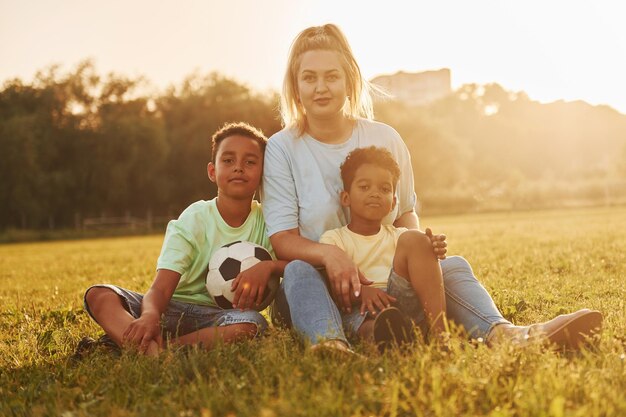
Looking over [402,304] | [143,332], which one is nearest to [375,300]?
[402,304]

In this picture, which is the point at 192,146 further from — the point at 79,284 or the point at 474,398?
the point at 474,398

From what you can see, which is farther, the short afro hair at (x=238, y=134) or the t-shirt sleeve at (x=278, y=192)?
the short afro hair at (x=238, y=134)

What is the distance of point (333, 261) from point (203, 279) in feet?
3.63

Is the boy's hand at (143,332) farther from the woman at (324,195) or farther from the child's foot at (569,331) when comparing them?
the child's foot at (569,331)

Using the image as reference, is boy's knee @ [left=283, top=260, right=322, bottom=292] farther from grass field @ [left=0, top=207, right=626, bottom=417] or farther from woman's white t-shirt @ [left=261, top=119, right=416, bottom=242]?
woman's white t-shirt @ [left=261, top=119, right=416, bottom=242]

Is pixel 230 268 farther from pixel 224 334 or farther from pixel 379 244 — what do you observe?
pixel 379 244

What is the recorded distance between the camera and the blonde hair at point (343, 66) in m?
4.15

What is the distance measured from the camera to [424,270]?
3332 millimetres

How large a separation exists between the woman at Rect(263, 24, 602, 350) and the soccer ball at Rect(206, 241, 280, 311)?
140mm

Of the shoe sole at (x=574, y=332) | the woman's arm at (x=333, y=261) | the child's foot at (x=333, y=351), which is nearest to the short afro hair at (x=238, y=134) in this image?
the woman's arm at (x=333, y=261)

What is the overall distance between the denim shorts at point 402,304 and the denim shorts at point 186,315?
569mm

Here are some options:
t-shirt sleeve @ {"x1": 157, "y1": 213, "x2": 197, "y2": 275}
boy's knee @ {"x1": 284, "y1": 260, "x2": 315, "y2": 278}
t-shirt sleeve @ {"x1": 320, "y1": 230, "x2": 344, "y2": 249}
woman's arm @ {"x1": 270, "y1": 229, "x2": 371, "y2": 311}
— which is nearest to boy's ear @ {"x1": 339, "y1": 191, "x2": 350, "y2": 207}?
t-shirt sleeve @ {"x1": 320, "y1": 230, "x2": 344, "y2": 249}

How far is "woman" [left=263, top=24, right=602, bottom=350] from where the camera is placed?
11.1 ft

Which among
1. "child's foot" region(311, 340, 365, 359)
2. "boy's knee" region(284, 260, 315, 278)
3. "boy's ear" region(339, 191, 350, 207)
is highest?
"boy's ear" region(339, 191, 350, 207)
